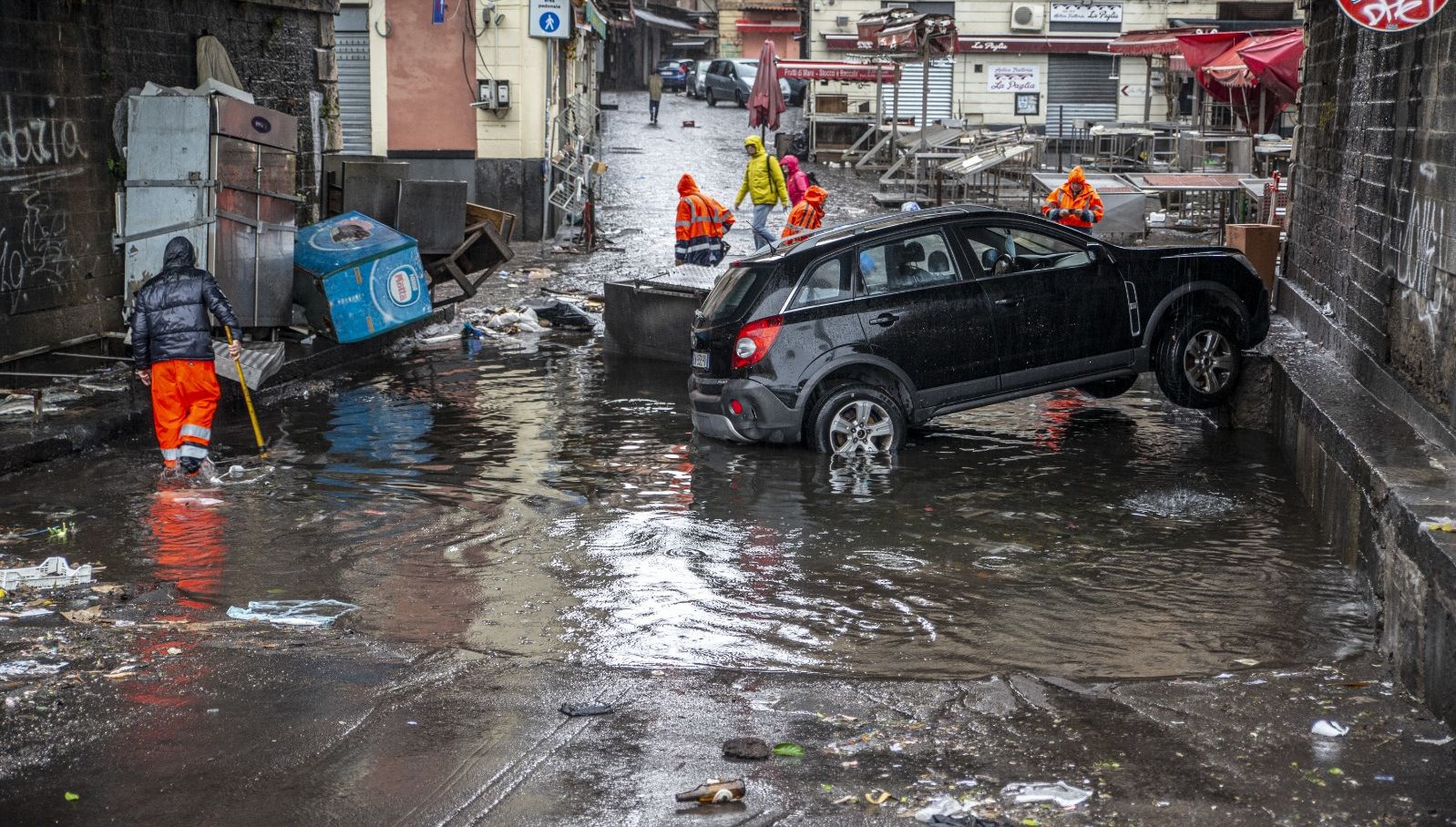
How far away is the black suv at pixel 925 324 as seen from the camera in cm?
999

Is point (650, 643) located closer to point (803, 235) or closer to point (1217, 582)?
point (1217, 582)

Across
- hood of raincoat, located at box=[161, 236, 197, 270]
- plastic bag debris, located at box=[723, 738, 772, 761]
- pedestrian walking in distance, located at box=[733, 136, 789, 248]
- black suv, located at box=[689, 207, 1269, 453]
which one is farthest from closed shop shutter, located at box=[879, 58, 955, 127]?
plastic bag debris, located at box=[723, 738, 772, 761]

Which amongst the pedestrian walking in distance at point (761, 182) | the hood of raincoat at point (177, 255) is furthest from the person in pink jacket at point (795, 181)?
the hood of raincoat at point (177, 255)

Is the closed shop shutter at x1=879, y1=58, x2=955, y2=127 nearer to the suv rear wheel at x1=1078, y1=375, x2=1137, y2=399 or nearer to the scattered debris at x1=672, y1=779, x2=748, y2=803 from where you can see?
the suv rear wheel at x1=1078, y1=375, x2=1137, y2=399

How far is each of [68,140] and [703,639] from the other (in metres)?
8.66

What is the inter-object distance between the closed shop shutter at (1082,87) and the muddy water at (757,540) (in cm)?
3501

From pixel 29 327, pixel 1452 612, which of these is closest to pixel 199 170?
pixel 29 327

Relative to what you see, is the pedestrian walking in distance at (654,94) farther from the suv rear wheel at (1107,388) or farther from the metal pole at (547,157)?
the suv rear wheel at (1107,388)

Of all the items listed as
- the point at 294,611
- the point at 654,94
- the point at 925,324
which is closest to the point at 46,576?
the point at 294,611

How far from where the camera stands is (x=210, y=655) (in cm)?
614

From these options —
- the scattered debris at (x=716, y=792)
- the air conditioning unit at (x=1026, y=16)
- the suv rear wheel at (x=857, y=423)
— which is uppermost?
the air conditioning unit at (x=1026, y=16)

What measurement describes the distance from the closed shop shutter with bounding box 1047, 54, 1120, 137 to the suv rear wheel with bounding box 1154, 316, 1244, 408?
35366 mm

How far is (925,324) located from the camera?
10.1 meters

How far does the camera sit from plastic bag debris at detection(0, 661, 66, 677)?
5898mm
